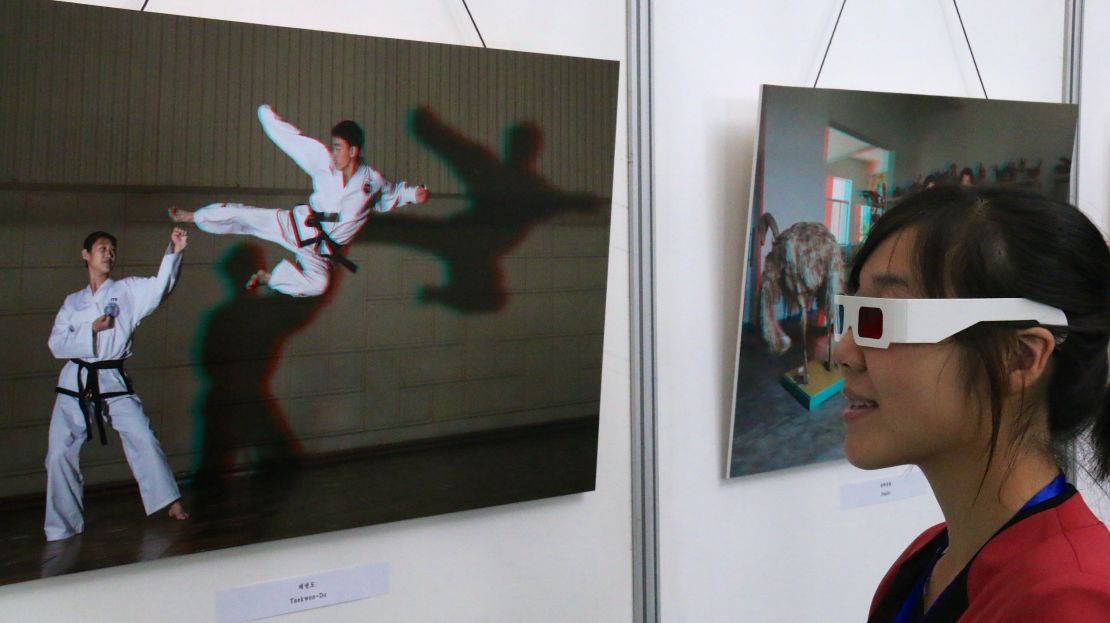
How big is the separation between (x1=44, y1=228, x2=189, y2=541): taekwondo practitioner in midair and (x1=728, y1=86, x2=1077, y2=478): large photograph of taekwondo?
1.37 m

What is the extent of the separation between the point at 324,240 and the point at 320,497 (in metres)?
0.52

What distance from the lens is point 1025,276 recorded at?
3.65 ft

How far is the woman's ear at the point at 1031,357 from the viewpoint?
1106 mm

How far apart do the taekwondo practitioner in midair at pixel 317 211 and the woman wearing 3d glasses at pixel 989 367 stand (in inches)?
39.6

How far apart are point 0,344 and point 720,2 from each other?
1807 millimetres

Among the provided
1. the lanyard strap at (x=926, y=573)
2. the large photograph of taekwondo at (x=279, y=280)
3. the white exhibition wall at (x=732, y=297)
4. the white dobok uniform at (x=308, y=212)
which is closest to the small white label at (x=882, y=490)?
the white exhibition wall at (x=732, y=297)

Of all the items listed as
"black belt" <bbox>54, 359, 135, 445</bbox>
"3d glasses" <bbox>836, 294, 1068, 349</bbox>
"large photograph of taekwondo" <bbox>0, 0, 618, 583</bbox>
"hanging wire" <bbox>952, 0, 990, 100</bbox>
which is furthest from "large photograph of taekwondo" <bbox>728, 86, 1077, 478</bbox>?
"black belt" <bbox>54, 359, 135, 445</bbox>

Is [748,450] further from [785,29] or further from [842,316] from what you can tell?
[785,29]

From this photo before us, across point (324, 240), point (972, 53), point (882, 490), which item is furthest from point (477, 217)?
point (972, 53)

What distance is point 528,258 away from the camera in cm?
188

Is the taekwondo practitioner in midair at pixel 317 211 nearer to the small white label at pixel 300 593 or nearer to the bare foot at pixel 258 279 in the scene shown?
the bare foot at pixel 258 279

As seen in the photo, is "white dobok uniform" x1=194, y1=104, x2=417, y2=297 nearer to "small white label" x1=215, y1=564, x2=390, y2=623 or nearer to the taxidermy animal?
"small white label" x1=215, y1=564, x2=390, y2=623

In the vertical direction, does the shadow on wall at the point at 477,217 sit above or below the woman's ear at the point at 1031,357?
above

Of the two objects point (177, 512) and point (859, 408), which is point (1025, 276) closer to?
point (859, 408)
